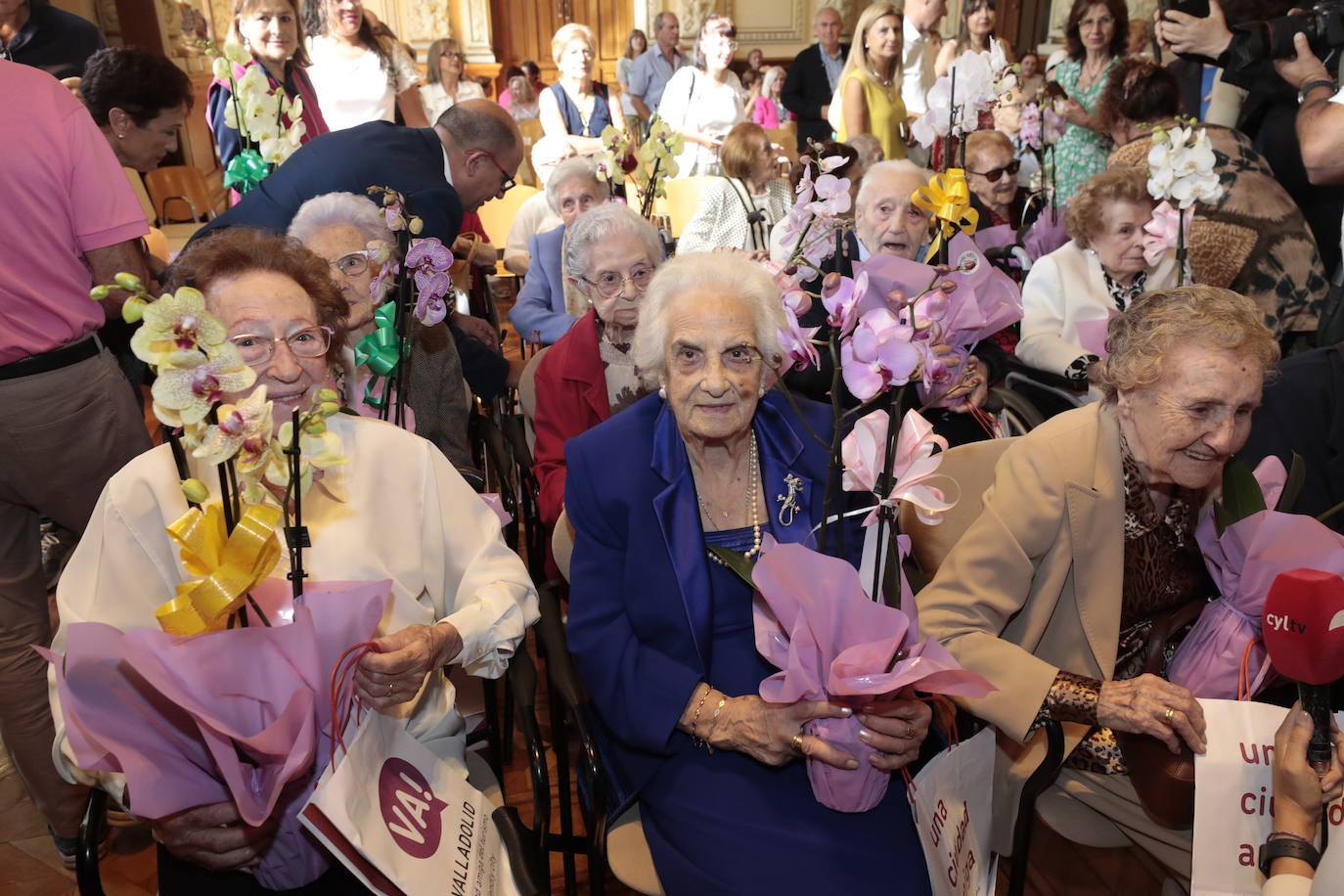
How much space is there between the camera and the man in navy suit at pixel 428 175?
2.78 metres

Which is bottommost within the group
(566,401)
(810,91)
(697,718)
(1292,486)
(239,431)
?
(697,718)

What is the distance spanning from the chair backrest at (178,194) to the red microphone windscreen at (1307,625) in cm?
854

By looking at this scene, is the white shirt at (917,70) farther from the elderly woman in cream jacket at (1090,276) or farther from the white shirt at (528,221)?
the elderly woman in cream jacket at (1090,276)

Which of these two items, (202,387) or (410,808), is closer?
(202,387)

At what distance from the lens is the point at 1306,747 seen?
1411 millimetres

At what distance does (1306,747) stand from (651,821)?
3.48 ft

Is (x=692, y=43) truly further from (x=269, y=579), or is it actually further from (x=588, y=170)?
(x=269, y=579)

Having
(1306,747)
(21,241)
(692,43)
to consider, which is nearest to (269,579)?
(21,241)

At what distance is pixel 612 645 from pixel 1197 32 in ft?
9.12

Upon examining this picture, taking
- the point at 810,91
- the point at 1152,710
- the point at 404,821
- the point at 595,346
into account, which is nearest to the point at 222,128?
the point at 595,346

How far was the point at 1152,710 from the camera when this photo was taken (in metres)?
1.53

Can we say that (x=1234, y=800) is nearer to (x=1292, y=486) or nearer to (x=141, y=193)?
(x=1292, y=486)

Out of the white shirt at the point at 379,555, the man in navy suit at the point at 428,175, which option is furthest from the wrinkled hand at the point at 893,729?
the man in navy suit at the point at 428,175

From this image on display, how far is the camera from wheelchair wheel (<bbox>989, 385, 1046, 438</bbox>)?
2.82 meters
